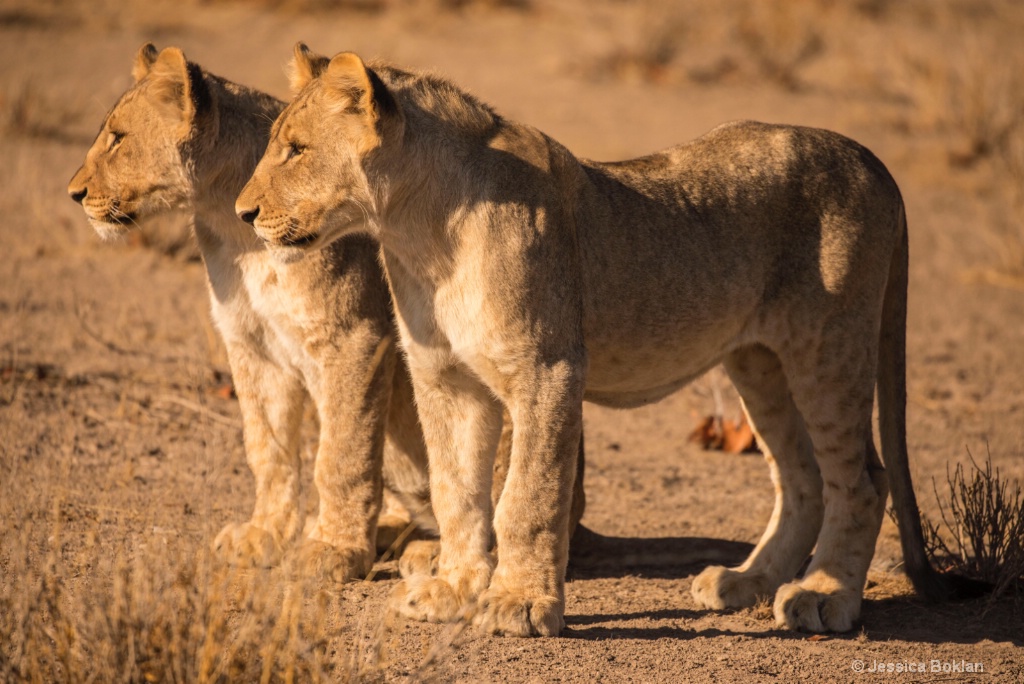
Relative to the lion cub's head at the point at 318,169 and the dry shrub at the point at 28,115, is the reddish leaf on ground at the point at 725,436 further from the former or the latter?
the dry shrub at the point at 28,115

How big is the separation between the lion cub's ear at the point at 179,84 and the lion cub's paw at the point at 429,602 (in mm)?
2018

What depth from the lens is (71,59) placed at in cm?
1608

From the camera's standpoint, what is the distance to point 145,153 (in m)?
5.02

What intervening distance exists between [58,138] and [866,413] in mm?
10031

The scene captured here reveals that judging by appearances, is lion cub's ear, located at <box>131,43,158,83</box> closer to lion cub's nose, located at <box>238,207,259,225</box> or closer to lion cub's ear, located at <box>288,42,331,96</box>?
lion cub's ear, located at <box>288,42,331,96</box>

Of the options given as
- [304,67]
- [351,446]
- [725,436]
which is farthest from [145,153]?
[725,436]

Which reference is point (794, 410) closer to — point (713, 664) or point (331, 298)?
point (713, 664)

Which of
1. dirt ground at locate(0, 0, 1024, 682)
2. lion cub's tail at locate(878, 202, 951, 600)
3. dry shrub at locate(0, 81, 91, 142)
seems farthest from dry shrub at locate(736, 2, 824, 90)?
lion cub's tail at locate(878, 202, 951, 600)

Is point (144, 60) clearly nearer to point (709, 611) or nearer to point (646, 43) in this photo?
point (709, 611)

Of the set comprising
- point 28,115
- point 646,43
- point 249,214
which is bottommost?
point 249,214

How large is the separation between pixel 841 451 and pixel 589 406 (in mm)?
3185

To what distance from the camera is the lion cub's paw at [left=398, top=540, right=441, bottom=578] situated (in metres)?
5.17

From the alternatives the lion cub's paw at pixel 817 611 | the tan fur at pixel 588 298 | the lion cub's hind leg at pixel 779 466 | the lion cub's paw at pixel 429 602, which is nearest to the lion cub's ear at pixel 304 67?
the tan fur at pixel 588 298

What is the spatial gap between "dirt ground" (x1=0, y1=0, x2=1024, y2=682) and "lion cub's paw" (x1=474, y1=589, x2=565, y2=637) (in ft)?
0.21
